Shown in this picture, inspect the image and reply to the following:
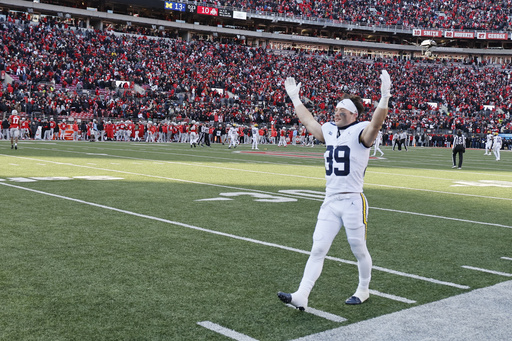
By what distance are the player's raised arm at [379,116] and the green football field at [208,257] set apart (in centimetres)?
132

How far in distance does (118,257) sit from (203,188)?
602 cm

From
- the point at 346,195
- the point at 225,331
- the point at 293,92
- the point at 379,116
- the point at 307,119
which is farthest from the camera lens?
the point at 293,92

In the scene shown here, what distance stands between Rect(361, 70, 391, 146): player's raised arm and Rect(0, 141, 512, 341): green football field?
132 cm

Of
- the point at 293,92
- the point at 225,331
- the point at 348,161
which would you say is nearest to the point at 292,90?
the point at 293,92

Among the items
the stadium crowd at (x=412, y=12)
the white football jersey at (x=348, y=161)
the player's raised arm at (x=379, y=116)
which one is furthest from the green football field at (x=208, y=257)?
the stadium crowd at (x=412, y=12)

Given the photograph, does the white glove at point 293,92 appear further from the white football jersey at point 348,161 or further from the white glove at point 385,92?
the white glove at point 385,92

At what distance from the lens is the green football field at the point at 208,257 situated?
4098mm

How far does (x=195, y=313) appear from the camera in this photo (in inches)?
166

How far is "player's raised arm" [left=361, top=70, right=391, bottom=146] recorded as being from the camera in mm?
4207

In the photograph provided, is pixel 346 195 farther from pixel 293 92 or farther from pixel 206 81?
pixel 206 81

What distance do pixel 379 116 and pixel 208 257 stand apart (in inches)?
102

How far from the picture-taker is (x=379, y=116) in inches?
166

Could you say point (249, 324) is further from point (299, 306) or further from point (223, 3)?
point (223, 3)

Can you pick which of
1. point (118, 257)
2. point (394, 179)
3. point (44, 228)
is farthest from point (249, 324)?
point (394, 179)
